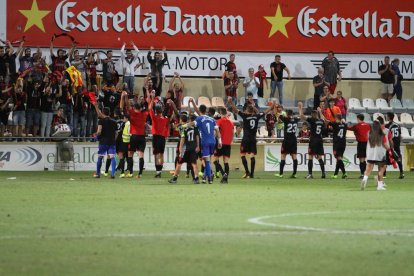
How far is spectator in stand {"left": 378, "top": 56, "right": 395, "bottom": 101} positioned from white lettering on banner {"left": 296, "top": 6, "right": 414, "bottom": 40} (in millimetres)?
1981

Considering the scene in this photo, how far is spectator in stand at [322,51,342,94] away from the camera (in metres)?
39.7

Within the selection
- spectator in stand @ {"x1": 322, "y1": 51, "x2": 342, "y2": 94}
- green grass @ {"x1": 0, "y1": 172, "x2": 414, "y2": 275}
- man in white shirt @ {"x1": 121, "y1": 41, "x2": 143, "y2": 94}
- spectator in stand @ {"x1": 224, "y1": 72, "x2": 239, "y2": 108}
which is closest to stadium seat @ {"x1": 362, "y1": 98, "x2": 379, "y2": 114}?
spectator in stand @ {"x1": 322, "y1": 51, "x2": 342, "y2": 94}

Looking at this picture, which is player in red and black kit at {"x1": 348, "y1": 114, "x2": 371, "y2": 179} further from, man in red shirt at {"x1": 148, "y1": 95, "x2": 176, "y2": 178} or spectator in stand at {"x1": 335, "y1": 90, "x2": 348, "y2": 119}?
man in red shirt at {"x1": 148, "y1": 95, "x2": 176, "y2": 178}

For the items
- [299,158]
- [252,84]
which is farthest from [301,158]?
[252,84]

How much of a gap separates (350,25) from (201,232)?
97.8 feet

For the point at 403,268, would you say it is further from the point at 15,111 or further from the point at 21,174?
the point at 15,111

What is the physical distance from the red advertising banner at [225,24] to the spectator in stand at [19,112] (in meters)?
4.53

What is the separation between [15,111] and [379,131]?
15.3 m

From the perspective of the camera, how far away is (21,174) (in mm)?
32219

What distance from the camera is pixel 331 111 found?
36.0 metres

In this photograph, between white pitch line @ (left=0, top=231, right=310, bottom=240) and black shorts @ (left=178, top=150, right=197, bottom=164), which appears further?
black shorts @ (left=178, top=150, right=197, bottom=164)

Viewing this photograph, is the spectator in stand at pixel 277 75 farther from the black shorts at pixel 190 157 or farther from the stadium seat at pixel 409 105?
the black shorts at pixel 190 157

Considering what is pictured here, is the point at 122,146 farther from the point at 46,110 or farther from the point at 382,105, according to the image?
the point at 382,105

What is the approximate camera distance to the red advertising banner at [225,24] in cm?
3938
